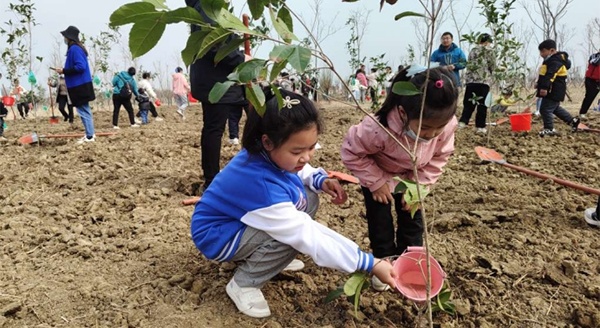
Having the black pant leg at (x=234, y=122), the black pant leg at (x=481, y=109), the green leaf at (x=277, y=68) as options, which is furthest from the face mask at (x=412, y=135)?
the black pant leg at (x=481, y=109)

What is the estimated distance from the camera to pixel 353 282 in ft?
4.06

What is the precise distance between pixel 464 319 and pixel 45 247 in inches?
76.7

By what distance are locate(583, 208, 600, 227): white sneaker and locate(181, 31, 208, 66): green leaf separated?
2302mm

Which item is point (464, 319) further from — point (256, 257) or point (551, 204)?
point (551, 204)

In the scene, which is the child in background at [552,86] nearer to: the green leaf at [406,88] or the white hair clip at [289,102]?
the white hair clip at [289,102]

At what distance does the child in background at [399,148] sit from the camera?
56.8 inches

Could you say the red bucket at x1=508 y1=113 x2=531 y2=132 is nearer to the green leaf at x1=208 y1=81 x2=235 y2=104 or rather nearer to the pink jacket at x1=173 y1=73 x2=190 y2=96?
the green leaf at x1=208 y1=81 x2=235 y2=104

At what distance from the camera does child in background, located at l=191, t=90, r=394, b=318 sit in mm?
1341

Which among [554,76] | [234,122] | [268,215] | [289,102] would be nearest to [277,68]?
[289,102]

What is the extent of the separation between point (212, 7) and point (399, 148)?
3.71ft

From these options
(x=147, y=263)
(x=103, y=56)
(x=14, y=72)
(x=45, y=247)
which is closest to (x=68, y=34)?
(x=45, y=247)

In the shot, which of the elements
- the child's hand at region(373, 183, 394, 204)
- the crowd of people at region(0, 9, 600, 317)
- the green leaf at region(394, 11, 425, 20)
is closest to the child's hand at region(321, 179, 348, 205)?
the crowd of people at region(0, 9, 600, 317)

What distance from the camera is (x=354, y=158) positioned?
170cm

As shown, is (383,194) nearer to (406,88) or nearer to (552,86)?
(406,88)
